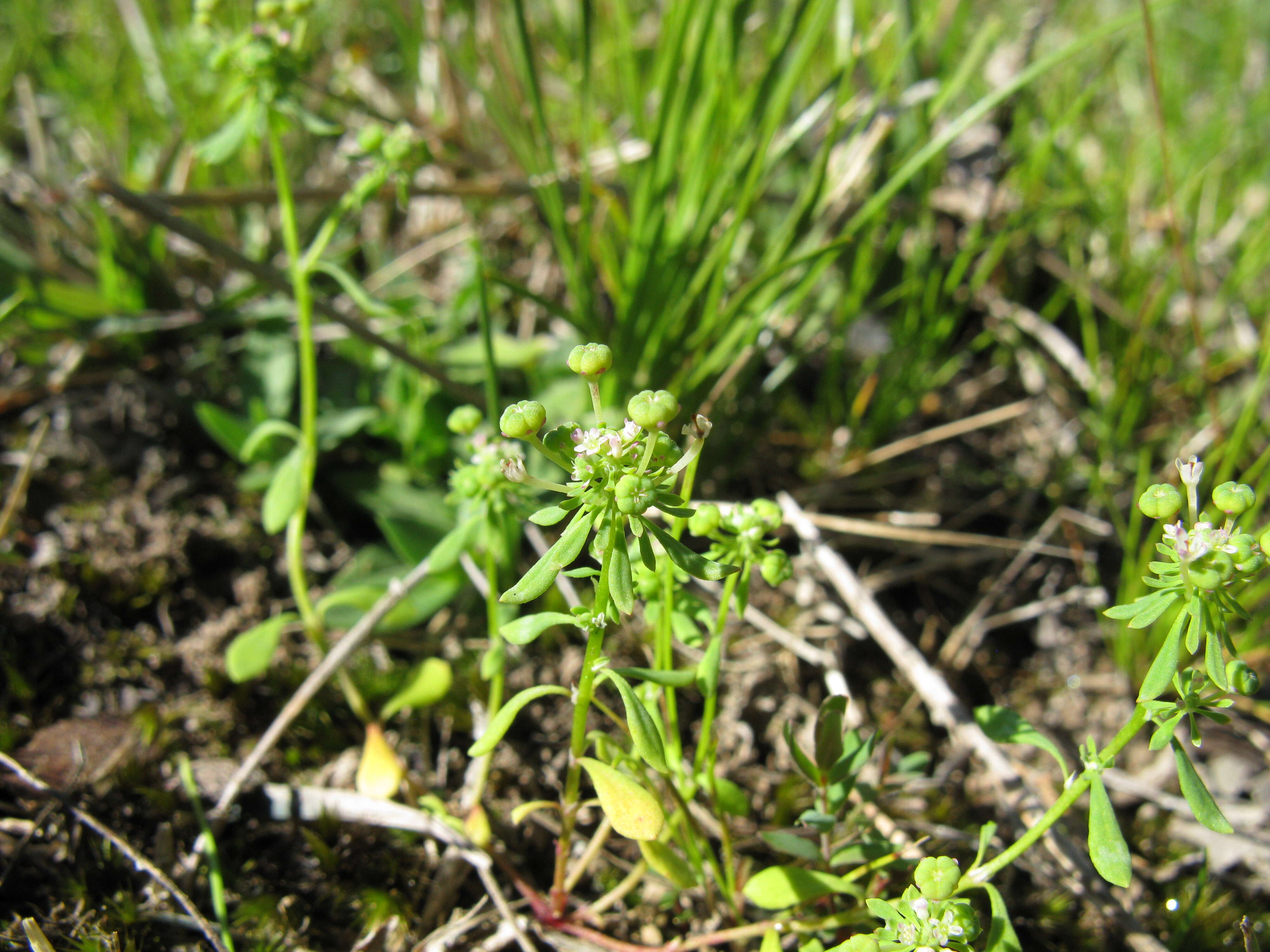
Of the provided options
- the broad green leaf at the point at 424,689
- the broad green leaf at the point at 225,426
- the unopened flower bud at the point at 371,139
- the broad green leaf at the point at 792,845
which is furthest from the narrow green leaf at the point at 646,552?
the broad green leaf at the point at 225,426

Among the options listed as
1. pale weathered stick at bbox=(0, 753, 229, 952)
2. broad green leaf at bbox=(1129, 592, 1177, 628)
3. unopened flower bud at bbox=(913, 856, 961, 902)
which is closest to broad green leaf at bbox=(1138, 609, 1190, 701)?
broad green leaf at bbox=(1129, 592, 1177, 628)

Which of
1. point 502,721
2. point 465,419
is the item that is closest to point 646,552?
point 502,721

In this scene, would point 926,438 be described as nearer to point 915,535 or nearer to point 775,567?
point 915,535

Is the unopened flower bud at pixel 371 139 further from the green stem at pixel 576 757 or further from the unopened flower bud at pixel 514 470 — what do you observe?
the green stem at pixel 576 757

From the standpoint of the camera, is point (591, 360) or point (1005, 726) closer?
point (591, 360)

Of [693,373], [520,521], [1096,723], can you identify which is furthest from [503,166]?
[1096,723]

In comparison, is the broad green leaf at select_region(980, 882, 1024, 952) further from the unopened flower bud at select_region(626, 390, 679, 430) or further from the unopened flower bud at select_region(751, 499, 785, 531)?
the unopened flower bud at select_region(626, 390, 679, 430)
